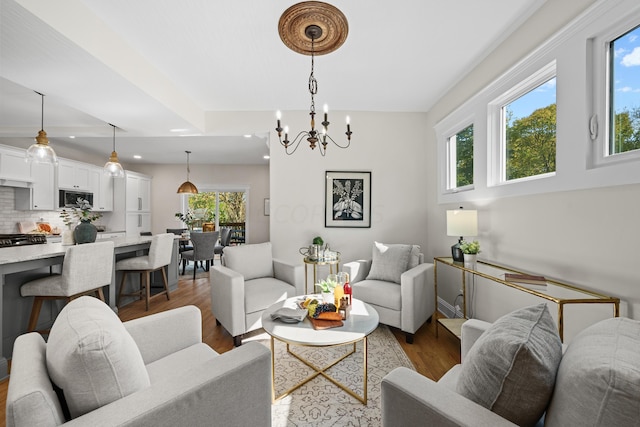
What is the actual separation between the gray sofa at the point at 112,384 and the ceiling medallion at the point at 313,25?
2022 mm

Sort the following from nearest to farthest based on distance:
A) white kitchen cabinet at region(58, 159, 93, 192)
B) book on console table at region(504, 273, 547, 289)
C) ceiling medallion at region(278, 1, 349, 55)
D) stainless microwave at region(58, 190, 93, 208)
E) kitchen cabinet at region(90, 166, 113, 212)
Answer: book on console table at region(504, 273, 547, 289)
ceiling medallion at region(278, 1, 349, 55)
white kitchen cabinet at region(58, 159, 93, 192)
stainless microwave at region(58, 190, 93, 208)
kitchen cabinet at region(90, 166, 113, 212)

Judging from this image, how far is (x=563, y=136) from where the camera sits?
178 cm

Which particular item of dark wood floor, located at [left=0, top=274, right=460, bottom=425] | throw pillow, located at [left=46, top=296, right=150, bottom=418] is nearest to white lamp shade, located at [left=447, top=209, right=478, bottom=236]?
dark wood floor, located at [left=0, top=274, right=460, bottom=425]

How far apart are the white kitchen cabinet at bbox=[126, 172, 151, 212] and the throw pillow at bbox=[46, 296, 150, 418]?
6.55m

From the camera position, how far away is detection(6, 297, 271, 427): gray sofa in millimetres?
763

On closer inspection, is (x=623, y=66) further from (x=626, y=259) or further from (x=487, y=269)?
(x=487, y=269)

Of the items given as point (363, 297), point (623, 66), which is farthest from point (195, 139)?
point (623, 66)

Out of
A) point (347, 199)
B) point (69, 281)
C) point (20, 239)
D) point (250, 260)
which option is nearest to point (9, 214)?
point (20, 239)

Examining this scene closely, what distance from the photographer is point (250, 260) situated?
3.11 meters

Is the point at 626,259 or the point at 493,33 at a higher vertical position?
the point at 493,33

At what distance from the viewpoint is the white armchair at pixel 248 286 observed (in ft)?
8.15

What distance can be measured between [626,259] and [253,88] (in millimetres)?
3378

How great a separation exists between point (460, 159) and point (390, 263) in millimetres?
1497

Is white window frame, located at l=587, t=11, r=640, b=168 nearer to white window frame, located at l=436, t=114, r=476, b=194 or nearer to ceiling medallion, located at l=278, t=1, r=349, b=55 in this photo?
ceiling medallion, located at l=278, t=1, r=349, b=55
